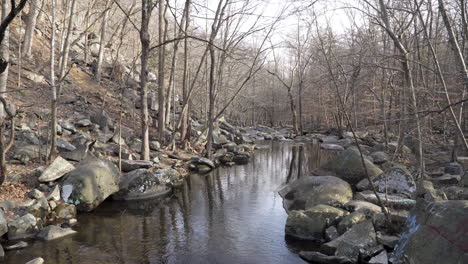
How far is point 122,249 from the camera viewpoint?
6.65 meters

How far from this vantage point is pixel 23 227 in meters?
6.89

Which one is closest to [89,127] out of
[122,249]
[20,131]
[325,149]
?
[20,131]

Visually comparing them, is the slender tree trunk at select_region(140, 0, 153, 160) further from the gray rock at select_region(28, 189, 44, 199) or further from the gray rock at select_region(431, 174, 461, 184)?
the gray rock at select_region(431, 174, 461, 184)

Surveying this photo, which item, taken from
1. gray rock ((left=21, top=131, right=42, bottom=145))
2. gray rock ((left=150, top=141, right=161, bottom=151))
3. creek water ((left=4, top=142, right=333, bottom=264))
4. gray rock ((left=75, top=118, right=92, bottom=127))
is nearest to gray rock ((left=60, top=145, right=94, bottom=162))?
gray rock ((left=21, top=131, right=42, bottom=145))

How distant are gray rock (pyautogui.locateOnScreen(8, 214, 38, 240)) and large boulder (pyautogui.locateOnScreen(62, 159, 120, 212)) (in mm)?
1400

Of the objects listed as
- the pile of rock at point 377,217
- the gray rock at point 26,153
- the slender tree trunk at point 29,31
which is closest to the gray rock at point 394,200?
the pile of rock at point 377,217

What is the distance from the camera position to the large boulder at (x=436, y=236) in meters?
Result: 4.47

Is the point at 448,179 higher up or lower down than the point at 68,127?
lower down

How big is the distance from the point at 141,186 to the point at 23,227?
3.73m

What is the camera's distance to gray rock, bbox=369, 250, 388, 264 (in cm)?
589

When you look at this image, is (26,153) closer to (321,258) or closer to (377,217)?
(321,258)

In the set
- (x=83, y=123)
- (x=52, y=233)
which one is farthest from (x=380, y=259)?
(x=83, y=123)

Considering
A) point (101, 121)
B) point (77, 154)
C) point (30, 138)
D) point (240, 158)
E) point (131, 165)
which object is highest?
point (101, 121)

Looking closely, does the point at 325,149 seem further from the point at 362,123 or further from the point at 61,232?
the point at 61,232
